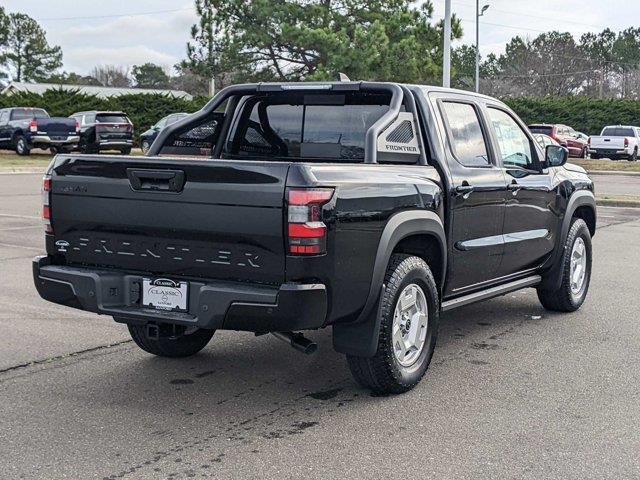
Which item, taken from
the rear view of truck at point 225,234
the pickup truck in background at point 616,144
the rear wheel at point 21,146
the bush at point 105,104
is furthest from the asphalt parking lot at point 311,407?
the pickup truck in background at point 616,144

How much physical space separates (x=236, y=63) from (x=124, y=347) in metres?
37.1

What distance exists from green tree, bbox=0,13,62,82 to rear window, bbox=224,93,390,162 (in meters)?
91.4

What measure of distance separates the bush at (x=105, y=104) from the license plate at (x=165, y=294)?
113 ft

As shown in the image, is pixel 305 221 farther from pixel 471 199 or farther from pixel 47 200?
pixel 471 199

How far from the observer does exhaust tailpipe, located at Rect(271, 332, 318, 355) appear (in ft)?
15.7

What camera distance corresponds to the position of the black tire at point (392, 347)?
4859mm

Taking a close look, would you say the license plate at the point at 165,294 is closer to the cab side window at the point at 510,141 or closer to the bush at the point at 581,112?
the cab side window at the point at 510,141

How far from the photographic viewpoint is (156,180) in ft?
15.2

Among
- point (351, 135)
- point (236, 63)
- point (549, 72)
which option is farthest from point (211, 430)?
point (549, 72)

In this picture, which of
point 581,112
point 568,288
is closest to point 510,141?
point 568,288

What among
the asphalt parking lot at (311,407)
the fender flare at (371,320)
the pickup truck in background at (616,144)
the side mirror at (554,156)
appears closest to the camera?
the asphalt parking lot at (311,407)

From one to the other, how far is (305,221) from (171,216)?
790 millimetres

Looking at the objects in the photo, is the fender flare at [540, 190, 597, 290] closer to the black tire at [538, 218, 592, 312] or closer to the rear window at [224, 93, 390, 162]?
the black tire at [538, 218, 592, 312]

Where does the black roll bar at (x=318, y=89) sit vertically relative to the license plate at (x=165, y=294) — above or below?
above
